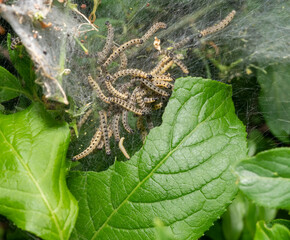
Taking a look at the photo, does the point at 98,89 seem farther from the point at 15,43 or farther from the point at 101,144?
the point at 15,43

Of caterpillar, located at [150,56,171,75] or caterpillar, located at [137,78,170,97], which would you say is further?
caterpillar, located at [150,56,171,75]

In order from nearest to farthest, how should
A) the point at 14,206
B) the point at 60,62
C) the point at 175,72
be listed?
1. the point at 14,206
2. the point at 60,62
3. the point at 175,72

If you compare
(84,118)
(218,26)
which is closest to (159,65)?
(218,26)

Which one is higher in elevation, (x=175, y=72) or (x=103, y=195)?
(x=175, y=72)

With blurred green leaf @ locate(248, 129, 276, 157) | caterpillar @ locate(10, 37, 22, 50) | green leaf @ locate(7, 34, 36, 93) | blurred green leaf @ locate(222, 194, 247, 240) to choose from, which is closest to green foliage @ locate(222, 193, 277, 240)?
blurred green leaf @ locate(222, 194, 247, 240)

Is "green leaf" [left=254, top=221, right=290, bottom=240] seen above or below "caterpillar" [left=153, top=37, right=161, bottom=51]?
below

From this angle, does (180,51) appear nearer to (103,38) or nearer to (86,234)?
(103,38)

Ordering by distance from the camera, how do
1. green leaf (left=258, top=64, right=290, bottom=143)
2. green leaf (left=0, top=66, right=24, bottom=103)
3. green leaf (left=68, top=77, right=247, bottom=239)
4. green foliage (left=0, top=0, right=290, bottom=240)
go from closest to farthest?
green foliage (left=0, top=0, right=290, bottom=240)
green leaf (left=68, top=77, right=247, bottom=239)
green leaf (left=0, top=66, right=24, bottom=103)
green leaf (left=258, top=64, right=290, bottom=143)

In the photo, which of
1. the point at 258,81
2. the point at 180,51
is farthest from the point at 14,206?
the point at 258,81

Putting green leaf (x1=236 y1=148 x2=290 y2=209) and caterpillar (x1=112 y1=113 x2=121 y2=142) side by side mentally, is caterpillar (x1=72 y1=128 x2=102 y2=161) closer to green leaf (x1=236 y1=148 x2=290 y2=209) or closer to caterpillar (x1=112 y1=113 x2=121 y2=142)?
caterpillar (x1=112 y1=113 x2=121 y2=142)
